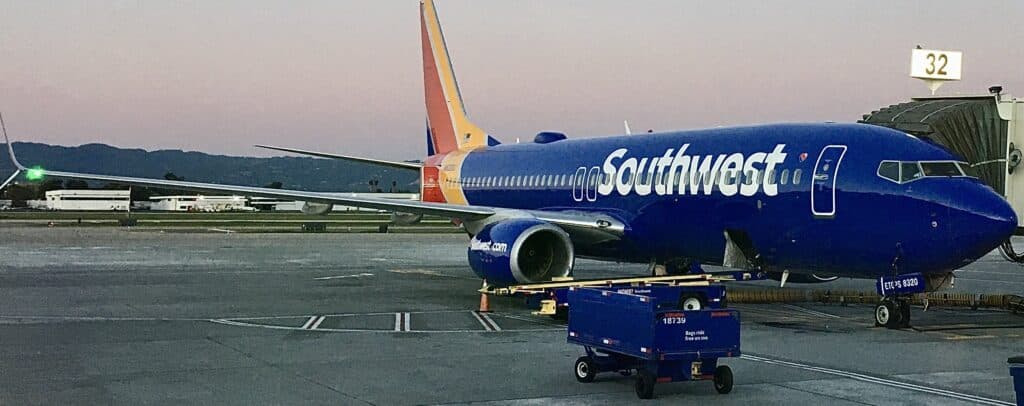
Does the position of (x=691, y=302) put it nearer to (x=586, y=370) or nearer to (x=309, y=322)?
(x=586, y=370)

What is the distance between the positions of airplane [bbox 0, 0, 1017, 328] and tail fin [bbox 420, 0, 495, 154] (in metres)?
4.49

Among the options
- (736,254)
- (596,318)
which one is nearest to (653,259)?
(736,254)

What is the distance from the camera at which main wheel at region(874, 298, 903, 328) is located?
18234 millimetres

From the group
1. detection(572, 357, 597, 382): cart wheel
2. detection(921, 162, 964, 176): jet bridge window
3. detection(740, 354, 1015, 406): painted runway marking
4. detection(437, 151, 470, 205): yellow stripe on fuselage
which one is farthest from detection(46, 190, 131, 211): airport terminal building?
detection(572, 357, 597, 382): cart wheel

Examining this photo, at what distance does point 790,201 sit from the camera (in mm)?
18609

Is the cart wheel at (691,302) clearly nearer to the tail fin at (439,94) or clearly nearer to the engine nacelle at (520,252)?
the engine nacelle at (520,252)

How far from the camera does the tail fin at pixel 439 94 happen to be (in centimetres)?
3262

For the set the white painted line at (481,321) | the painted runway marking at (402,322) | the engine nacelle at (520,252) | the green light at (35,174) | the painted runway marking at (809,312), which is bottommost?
the painted runway marking at (402,322)

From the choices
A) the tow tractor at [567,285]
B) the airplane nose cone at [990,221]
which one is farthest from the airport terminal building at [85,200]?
the airplane nose cone at [990,221]

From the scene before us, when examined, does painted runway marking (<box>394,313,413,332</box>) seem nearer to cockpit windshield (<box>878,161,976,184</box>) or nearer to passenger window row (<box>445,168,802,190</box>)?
passenger window row (<box>445,168,802,190</box>)

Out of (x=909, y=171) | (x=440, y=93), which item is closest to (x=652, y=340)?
(x=909, y=171)

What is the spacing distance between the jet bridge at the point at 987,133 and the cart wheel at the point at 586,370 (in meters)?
9.75

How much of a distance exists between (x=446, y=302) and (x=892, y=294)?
9276mm

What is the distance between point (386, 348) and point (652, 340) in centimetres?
528
